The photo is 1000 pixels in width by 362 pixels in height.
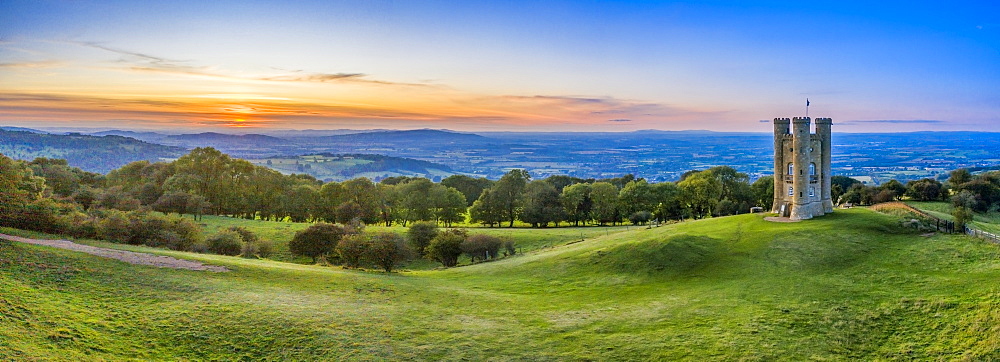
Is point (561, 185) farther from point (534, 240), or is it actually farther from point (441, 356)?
point (441, 356)

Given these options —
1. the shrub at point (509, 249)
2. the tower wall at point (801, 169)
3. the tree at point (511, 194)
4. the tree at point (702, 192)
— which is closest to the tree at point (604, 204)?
the tree at point (702, 192)

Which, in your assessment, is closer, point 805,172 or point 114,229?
point 114,229

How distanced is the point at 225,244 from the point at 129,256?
18.9m

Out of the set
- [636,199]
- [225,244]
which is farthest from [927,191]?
[225,244]

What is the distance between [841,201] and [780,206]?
2037 inches

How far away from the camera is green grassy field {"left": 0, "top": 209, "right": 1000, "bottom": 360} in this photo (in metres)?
19.7

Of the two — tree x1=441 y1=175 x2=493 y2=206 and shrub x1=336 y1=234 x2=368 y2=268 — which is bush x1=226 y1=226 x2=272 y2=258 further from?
tree x1=441 y1=175 x2=493 y2=206

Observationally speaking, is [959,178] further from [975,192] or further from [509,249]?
[509,249]

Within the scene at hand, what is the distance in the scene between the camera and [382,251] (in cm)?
4341

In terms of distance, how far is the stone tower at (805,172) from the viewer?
40.0m

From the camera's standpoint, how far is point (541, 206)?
83500 millimetres

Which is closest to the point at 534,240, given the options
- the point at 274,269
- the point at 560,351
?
the point at 274,269

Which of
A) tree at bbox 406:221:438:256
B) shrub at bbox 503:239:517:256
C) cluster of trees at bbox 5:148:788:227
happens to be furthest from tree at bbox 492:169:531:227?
shrub at bbox 503:239:517:256

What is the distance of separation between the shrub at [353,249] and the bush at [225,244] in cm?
1055
